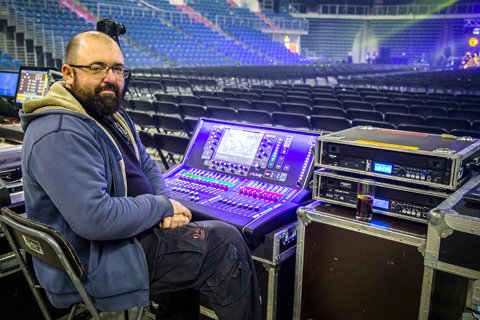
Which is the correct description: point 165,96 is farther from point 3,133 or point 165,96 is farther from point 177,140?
point 3,133

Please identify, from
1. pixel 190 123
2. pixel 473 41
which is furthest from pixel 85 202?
pixel 473 41

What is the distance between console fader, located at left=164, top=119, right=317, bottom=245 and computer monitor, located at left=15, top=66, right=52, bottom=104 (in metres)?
1.62

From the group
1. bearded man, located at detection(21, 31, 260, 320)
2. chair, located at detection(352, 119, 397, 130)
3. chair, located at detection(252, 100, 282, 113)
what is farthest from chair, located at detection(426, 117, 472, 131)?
bearded man, located at detection(21, 31, 260, 320)

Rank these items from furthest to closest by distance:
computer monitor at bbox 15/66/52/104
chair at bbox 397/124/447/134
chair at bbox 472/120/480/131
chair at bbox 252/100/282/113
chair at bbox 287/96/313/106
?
chair at bbox 287/96/313/106 < chair at bbox 252/100/282/113 < chair at bbox 472/120/480/131 < chair at bbox 397/124/447/134 < computer monitor at bbox 15/66/52/104

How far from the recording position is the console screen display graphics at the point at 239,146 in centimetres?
217

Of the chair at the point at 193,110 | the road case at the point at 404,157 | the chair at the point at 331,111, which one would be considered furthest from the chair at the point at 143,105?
the road case at the point at 404,157

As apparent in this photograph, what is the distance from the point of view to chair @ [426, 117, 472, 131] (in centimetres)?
429

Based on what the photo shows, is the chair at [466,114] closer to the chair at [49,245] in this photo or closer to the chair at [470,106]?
the chair at [470,106]

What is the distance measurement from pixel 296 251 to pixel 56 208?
1.08 meters

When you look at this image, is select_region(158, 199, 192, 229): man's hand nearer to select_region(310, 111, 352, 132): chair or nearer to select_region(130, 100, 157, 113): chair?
select_region(310, 111, 352, 132): chair

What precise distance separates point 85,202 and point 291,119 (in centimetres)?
395

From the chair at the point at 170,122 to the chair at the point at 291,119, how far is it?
119 cm

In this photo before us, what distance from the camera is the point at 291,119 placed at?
497cm

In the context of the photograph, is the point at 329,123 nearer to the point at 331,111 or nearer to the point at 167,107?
the point at 331,111
